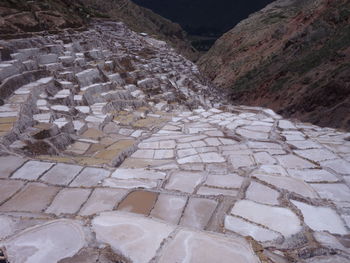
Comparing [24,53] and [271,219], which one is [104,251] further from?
[24,53]

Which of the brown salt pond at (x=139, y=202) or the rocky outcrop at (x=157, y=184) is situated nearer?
the rocky outcrop at (x=157, y=184)

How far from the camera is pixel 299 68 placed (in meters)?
14.8

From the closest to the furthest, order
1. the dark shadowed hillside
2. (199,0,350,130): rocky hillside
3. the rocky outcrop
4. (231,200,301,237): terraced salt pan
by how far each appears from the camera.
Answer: the rocky outcrop < (231,200,301,237): terraced salt pan < (199,0,350,130): rocky hillside < the dark shadowed hillside

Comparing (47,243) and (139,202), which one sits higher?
(47,243)

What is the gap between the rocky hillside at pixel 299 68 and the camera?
35.9 ft

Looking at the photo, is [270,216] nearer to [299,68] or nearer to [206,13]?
[299,68]

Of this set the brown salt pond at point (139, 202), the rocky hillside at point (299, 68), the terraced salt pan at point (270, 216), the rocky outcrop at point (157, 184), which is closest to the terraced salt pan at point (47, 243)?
the rocky outcrop at point (157, 184)

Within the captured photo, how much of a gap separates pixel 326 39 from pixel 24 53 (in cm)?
1386

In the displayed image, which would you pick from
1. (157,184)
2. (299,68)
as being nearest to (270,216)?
(157,184)

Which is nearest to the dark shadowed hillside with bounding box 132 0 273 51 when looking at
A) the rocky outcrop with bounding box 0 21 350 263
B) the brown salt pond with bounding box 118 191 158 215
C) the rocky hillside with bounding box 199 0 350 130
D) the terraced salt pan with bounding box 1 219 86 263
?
the rocky hillside with bounding box 199 0 350 130

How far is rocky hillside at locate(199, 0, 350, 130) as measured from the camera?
1093 cm

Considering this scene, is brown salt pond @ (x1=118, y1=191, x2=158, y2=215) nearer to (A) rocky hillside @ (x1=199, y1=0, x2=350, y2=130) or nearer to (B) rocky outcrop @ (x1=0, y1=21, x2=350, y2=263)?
(B) rocky outcrop @ (x1=0, y1=21, x2=350, y2=263)

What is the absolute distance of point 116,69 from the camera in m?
10.2

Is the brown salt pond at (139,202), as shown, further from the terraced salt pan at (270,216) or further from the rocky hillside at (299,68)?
the rocky hillside at (299,68)
